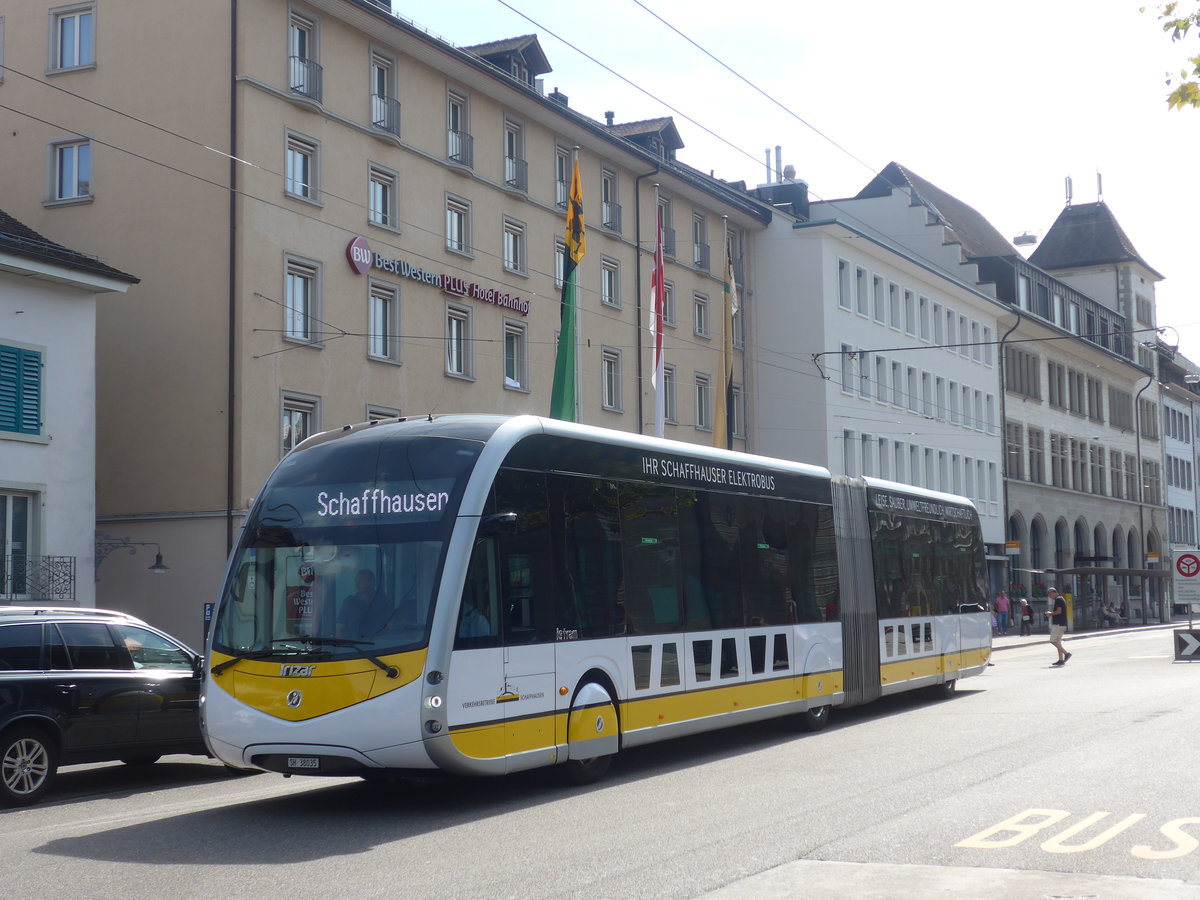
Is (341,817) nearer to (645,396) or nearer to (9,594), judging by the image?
(9,594)

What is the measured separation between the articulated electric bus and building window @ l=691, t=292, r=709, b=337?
104ft

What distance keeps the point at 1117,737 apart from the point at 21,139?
1015 inches

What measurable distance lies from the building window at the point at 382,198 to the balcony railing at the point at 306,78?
222 centimetres

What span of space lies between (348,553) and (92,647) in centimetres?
352

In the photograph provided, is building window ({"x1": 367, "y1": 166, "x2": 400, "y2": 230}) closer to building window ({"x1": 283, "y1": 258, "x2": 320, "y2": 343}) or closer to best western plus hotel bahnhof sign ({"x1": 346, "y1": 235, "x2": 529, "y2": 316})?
best western plus hotel bahnhof sign ({"x1": 346, "y1": 235, "x2": 529, "y2": 316})

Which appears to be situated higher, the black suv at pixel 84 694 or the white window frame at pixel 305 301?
the white window frame at pixel 305 301

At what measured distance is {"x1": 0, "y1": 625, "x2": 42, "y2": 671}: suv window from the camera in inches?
514

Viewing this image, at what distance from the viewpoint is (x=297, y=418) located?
104 ft

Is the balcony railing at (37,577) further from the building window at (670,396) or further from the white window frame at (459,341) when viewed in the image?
the building window at (670,396)

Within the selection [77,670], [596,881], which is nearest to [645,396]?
[77,670]

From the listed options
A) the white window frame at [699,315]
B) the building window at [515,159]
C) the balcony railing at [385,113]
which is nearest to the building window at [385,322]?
the balcony railing at [385,113]

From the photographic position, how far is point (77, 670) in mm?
13672

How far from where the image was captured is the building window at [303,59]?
105 ft

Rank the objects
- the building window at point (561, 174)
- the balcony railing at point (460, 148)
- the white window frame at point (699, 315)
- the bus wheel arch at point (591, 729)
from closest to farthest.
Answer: the bus wheel arch at point (591, 729), the balcony railing at point (460, 148), the building window at point (561, 174), the white window frame at point (699, 315)
